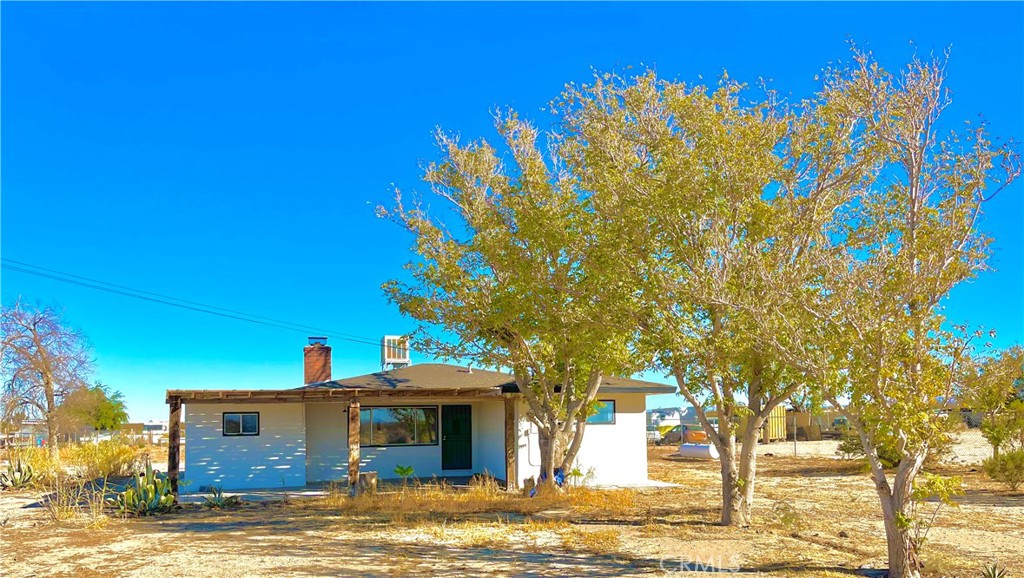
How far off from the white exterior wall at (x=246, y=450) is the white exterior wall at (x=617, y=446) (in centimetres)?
616

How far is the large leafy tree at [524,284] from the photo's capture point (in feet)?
49.9

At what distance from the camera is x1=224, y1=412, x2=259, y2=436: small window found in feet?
71.2

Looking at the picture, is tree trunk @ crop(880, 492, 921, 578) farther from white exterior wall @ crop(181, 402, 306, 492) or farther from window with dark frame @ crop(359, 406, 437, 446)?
white exterior wall @ crop(181, 402, 306, 492)

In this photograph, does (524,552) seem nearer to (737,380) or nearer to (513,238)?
(737,380)

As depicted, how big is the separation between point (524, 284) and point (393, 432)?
9.86m

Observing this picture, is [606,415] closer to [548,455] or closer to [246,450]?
[548,455]

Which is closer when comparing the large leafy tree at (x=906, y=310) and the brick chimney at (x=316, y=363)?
the large leafy tree at (x=906, y=310)

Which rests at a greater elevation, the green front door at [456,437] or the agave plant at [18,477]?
the green front door at [456,437]

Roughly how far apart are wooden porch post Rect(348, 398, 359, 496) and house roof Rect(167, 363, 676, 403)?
31 cm

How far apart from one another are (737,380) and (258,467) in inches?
529

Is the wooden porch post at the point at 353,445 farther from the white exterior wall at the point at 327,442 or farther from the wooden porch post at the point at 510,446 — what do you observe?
the wooden porch post at the point at 510,446

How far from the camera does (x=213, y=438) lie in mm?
21516

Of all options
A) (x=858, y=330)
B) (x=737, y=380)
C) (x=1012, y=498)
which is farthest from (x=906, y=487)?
(x=1012, y=498)

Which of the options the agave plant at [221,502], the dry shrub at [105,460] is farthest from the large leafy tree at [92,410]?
the agave plant at [221,502]
